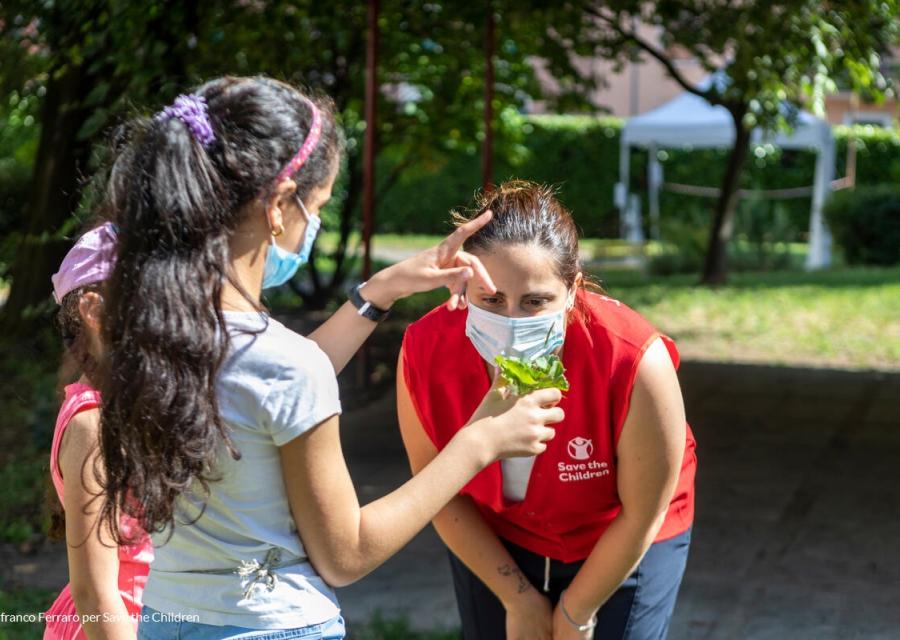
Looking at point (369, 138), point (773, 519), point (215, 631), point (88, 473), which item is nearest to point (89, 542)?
point (88, 473)

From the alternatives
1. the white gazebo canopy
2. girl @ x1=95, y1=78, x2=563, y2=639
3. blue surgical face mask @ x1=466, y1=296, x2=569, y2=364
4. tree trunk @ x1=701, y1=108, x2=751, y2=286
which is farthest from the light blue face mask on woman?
the white gazebo canopy

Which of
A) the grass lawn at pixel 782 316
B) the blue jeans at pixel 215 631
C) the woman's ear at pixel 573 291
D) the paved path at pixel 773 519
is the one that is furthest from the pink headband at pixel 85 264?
the grass lawn at pixel 782 316

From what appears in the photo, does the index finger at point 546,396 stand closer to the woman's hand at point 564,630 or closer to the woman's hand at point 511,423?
the woman's hand at point 511,423

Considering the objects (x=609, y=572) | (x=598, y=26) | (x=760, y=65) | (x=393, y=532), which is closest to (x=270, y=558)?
(x=393, y=532)

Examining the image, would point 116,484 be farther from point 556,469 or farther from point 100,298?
point 556,469

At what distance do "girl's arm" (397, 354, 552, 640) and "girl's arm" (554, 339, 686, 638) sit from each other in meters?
0.12

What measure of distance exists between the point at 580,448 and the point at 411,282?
0.51 meters

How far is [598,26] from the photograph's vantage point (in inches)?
454

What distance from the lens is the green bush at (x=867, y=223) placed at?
55.8 feet

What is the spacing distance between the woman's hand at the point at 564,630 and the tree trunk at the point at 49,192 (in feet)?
→ 17.0

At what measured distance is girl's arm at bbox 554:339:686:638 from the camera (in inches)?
91.3

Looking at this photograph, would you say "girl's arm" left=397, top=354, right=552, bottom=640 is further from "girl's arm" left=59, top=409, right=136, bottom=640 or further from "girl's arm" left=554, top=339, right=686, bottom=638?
"girl's arm" left=59, top=409, right=136, bottom=640

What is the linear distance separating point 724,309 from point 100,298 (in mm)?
11111

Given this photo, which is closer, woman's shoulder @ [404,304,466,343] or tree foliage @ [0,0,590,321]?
woman's shoulder @ [404,304,466,343]
